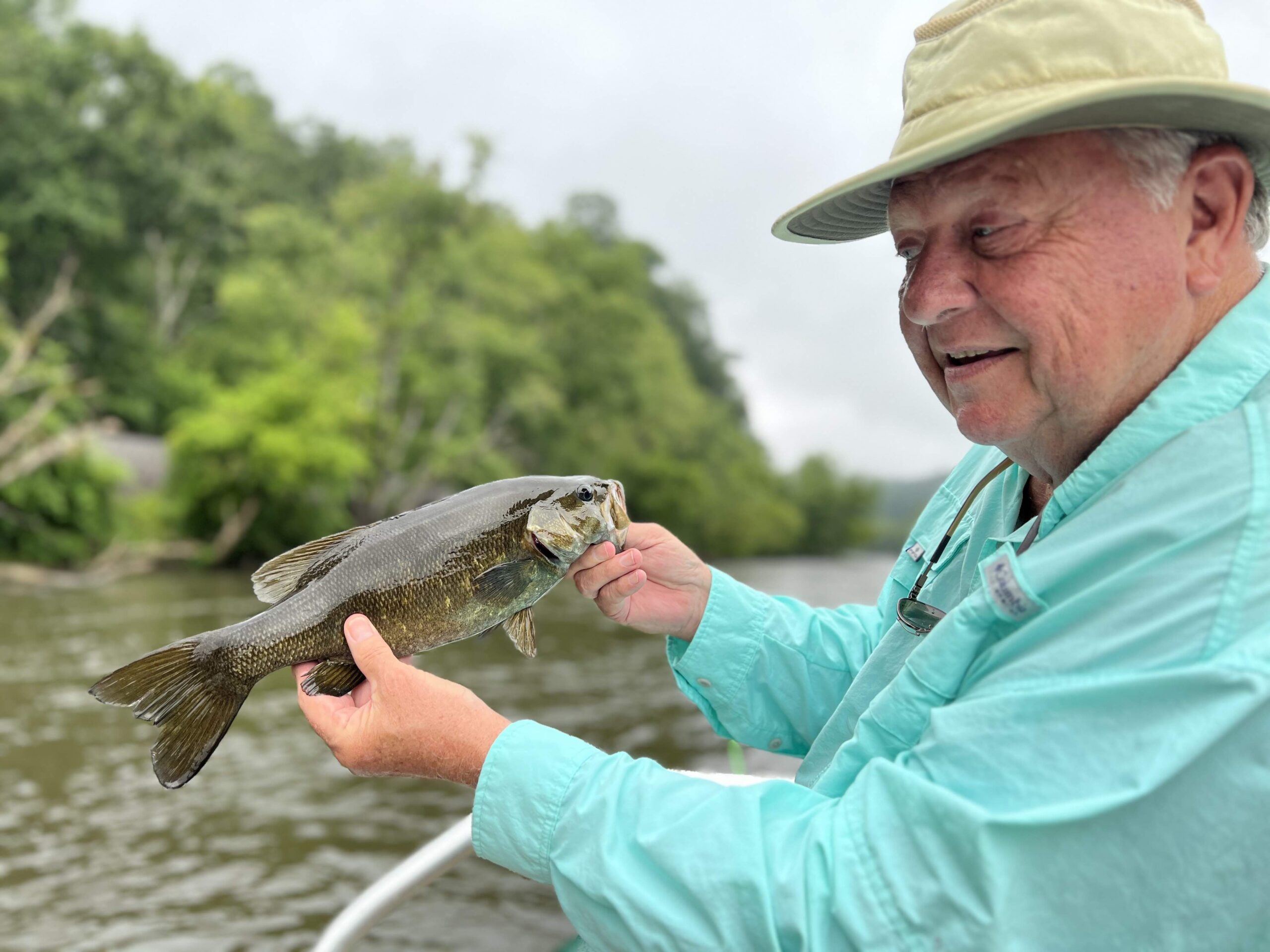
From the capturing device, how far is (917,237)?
2.23 m

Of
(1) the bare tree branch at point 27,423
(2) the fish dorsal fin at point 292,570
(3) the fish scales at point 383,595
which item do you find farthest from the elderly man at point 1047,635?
(1) the bare tree branch at point 27,423

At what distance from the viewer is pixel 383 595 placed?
280 cm

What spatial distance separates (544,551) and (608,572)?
197mm

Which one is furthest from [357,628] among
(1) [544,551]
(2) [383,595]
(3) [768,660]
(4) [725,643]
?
(3) [768,660]

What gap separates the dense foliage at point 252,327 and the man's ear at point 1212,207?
26455 mm

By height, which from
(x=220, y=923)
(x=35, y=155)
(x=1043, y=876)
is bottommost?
(x=220, y=923)

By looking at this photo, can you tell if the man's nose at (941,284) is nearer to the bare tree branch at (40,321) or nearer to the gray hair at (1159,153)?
the gray hair at (1159,153)

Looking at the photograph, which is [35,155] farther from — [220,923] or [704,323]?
[704,323]

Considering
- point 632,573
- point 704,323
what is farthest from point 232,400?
point 704,323

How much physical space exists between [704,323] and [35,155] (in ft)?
234

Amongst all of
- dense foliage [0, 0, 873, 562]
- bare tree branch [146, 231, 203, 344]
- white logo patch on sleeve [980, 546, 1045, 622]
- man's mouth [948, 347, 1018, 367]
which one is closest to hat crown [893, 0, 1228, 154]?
man's mouth [948, 347, 1018, 367]

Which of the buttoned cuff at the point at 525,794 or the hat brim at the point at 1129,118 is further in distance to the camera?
the buttoned cuff at the point at 525,794

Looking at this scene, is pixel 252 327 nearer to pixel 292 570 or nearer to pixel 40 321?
pixel 40 321

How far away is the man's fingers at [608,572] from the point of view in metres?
3.03
